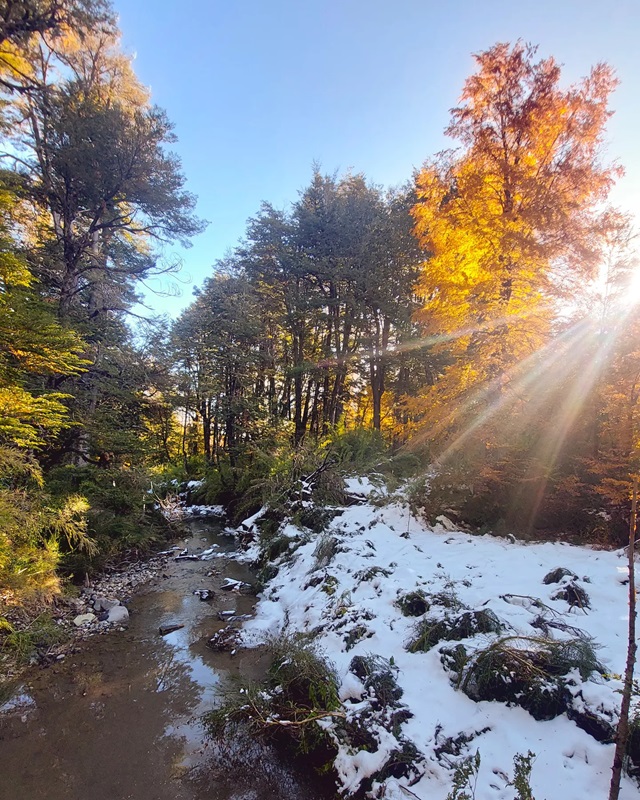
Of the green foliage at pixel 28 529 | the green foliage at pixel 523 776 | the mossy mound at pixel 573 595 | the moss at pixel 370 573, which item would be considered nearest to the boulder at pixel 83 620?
the green foliage at pixel 28 529

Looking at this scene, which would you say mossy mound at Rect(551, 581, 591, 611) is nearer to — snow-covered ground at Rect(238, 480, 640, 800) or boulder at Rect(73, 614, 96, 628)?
snow-covered ground at Rect(238, 480, 640, 800)

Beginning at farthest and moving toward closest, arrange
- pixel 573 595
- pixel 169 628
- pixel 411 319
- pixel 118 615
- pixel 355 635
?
pixel 411 319
pixel 118 615
pixel 169 628
pixel 355 635
pixel 573 595

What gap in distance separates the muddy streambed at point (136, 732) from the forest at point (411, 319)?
1177 millimetres

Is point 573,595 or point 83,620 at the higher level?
point 573,595

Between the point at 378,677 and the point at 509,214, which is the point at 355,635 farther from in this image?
the point at 509,214

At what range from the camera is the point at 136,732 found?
3949mm

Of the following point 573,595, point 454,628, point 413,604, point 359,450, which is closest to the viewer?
point 454,628

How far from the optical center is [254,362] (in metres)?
17.3

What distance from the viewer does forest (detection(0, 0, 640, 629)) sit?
557cm

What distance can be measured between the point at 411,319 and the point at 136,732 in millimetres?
8165

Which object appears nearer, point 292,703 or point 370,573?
point 292,703

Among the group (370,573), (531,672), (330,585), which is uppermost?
(531,672)

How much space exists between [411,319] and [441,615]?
611 cm

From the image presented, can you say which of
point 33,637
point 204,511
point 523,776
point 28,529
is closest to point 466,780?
point 523,776
